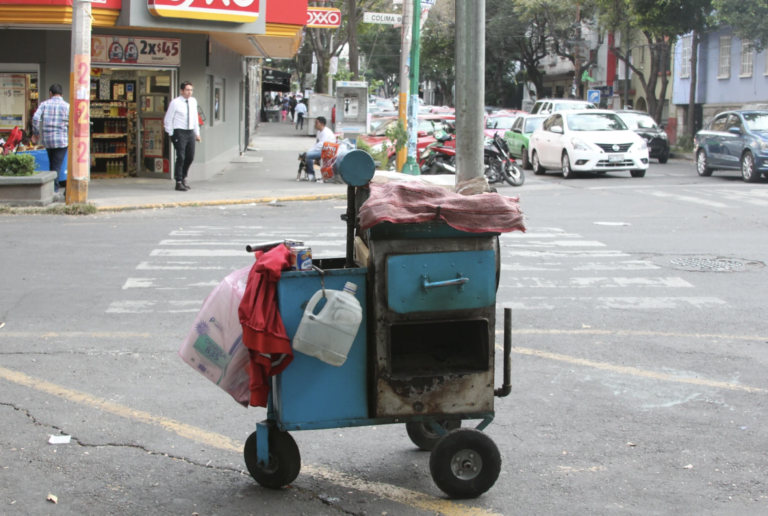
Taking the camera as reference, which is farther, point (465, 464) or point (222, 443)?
point (222, 443)

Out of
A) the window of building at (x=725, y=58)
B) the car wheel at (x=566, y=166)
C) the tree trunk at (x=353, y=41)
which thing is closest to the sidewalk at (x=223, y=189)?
the car wheel at (x=566, y=166)

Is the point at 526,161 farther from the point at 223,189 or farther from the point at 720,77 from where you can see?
the point at 720,77

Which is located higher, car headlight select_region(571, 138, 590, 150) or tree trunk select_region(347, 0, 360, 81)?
tree trunk select_region(347, 0, 360, 81)

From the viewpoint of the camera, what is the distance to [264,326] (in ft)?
12.1

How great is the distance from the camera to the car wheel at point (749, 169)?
19844mm

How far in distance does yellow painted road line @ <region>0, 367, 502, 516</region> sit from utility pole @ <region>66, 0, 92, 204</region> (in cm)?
838

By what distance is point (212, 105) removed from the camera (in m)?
20.4

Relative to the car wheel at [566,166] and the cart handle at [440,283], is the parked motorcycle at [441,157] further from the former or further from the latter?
the cart handle at [440,283]

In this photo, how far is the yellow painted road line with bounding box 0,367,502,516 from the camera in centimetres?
394

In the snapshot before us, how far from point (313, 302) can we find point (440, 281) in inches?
22.6

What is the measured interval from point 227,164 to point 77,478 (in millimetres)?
20069

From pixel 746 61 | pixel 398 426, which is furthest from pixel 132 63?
pixel 746 61

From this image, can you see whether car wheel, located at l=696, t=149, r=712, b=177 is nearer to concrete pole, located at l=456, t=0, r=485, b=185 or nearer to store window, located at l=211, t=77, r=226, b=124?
store window, located at l=211, t=77, r=226, b=124

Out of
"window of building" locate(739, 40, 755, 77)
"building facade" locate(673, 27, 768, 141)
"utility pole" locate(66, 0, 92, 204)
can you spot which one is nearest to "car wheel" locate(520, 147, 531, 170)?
"building facade" locate(673, 27, 768, 141)
